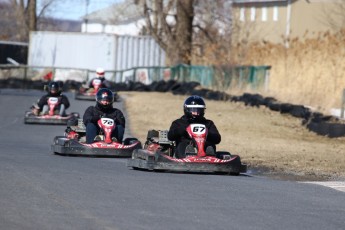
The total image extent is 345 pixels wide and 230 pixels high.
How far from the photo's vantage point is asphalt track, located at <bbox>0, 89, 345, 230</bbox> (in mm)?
8367

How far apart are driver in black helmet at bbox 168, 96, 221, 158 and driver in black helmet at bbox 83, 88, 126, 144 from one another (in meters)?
2.59

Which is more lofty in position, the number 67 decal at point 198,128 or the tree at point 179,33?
the tree at point 179,33

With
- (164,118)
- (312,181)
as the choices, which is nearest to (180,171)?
(312,181)

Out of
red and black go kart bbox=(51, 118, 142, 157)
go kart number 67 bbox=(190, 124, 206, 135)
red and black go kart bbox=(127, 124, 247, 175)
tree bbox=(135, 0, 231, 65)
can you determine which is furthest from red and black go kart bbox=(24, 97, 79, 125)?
tree bbox=(135, 0, 231, 65)

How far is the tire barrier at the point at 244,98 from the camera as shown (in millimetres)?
22122

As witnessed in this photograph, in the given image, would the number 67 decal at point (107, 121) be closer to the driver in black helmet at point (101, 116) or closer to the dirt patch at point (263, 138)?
the driver in black helmet at point (101, 116)

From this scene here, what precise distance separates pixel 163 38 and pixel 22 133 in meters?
29.2

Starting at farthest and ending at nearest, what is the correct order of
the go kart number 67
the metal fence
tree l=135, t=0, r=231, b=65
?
tree l=135, t=0, r=231, b=65 → the metal fence → the go kart number 67

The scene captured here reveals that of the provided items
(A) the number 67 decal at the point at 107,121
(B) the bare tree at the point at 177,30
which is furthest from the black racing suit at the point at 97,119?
(B) the bare tree at the point at 177,30

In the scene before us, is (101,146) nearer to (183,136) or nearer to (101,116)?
(101,116)

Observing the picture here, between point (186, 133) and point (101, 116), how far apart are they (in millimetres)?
3045

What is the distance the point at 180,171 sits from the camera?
13406mm

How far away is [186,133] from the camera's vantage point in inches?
536

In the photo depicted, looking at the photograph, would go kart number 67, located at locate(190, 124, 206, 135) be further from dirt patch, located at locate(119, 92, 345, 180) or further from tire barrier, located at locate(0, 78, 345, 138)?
tire barrier, located at locate(0, 78, 345, 138)
